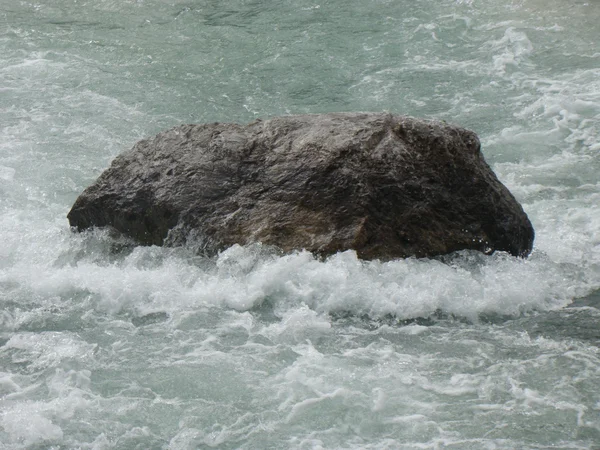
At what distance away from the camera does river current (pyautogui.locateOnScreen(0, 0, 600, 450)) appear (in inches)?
178

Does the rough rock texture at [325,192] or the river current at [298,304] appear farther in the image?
the rough rock texture at [325,192]

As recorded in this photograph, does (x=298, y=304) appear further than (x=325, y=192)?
No

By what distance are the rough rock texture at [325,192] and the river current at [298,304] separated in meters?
0.15

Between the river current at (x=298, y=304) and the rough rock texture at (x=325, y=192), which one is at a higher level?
the rough rock texture at (x=325, y=192)

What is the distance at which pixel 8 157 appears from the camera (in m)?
8.20

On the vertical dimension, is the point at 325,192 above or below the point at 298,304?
above

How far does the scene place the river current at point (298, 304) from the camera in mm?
4531

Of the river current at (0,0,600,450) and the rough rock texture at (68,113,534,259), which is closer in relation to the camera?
the river current at (0,0,600,450)

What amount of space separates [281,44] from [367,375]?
648cm

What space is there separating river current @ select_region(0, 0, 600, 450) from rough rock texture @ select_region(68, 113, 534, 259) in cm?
15

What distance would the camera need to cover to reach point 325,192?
5871 millimetres

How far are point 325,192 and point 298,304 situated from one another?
2.51 feet

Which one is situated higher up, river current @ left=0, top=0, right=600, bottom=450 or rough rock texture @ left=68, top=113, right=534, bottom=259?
rough rock texture @ left=68, top=113, right=534, bottom=259

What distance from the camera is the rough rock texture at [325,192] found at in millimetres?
5852
